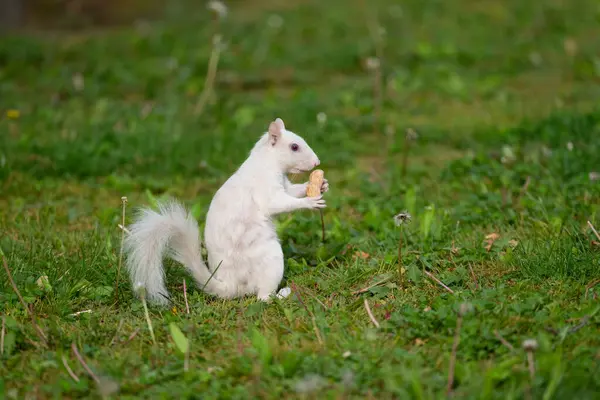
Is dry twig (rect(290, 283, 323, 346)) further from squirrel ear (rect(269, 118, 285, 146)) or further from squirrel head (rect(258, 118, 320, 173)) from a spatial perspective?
squirrel ear (rect(269, 118, 285, 146))

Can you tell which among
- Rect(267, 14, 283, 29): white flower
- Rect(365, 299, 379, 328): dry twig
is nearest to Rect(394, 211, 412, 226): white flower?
Rect(365, 299, 379, 328): dry twig

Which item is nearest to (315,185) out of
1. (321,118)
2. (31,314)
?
(31,314)

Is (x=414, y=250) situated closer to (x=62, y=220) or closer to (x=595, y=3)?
(x=62, y=220)

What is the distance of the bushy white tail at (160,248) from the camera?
3578mm

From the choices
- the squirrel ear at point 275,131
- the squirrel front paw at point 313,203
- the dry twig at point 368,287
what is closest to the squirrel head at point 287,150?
the squirrel ear at point 275,131

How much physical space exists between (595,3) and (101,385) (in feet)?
30.9

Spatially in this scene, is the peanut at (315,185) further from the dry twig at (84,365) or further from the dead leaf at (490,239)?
the dry twig at (84,365)

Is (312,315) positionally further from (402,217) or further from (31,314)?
(31,314)

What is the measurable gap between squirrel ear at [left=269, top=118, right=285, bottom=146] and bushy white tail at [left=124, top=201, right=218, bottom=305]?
20.0 inches

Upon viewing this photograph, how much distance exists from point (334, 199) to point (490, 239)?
3.51 feet

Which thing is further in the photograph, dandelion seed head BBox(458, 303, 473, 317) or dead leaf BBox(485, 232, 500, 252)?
dead leaf BBox(485, 232, 500, 252)

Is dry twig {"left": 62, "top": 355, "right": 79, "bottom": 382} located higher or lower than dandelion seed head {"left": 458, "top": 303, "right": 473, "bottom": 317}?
lower

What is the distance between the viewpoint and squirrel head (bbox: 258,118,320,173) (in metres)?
3.94

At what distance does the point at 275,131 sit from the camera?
3.95m
